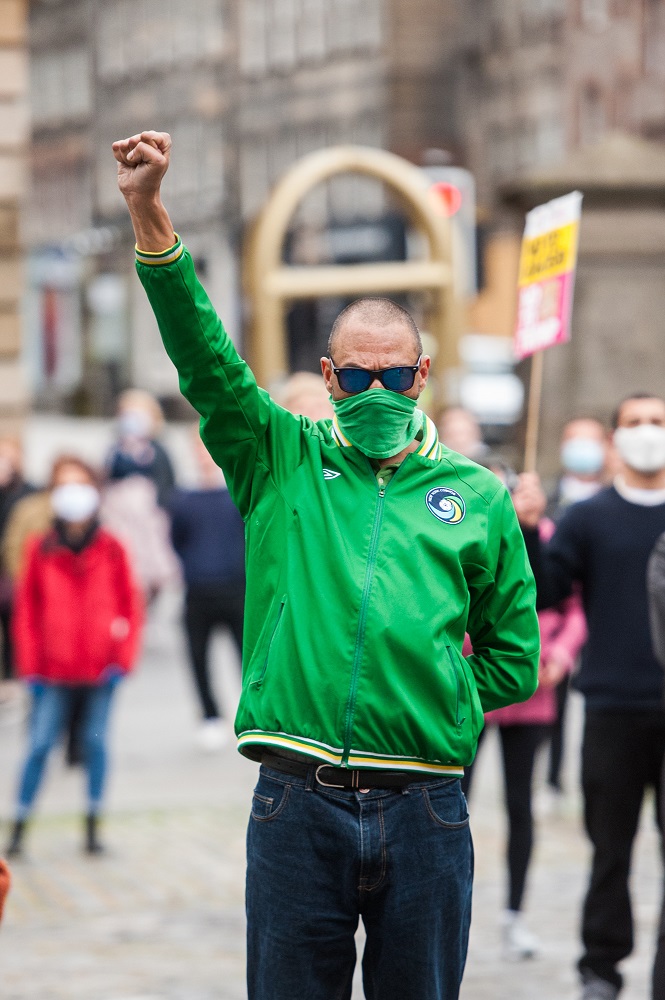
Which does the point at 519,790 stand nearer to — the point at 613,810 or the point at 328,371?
the point at 613,810

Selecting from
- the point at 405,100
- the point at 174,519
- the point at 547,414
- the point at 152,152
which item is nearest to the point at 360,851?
the point at 152,152

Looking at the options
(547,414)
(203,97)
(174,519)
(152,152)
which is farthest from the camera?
(203,97)

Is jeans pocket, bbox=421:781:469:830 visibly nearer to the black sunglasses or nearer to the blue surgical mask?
the black sunglasses

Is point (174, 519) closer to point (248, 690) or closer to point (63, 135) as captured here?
point (248, 690)

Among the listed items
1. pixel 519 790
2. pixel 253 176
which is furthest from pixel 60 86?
pixel 519 790

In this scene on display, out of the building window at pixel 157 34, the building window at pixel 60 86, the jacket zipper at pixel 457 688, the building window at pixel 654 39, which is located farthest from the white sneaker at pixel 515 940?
the building window at pixel 60 86

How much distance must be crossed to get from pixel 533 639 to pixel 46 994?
2.96 meters

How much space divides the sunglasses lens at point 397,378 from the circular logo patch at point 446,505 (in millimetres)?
228

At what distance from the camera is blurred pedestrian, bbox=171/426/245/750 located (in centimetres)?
1121

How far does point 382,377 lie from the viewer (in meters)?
3.71

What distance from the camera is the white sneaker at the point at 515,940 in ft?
21.9

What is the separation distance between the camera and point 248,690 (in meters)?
3.71

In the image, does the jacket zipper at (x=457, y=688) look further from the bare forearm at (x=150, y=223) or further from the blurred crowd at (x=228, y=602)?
the blurred crowd at (x=228, y=602)

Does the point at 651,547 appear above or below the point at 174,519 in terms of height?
above
